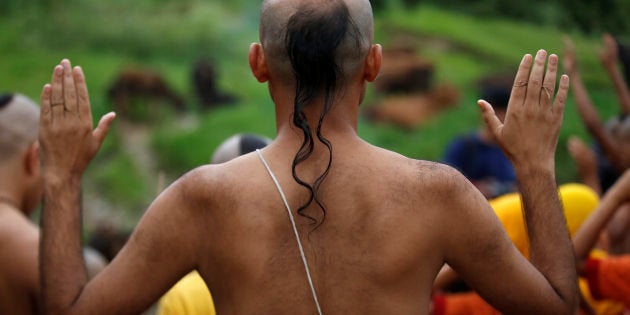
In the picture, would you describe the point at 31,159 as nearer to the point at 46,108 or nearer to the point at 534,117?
the point at 46,108

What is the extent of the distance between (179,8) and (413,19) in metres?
2.38

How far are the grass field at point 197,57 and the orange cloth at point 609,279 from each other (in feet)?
13.9

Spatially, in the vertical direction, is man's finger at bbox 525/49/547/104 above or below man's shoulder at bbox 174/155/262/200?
above

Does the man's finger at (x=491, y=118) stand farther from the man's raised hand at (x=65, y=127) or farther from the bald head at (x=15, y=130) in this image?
the bald head at (x=15, y=130)

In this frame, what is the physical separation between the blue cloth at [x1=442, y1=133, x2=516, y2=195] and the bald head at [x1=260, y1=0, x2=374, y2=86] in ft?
12.7

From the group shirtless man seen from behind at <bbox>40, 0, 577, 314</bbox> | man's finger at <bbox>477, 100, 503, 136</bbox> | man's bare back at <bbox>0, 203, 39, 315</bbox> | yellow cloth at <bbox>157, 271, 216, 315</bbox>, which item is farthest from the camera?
man's bare back at <bbox>0, 203, 39, 315</bbox>

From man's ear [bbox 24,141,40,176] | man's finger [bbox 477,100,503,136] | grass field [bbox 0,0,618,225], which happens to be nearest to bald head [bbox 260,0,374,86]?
man's finger [bbox 477,100,503,136]

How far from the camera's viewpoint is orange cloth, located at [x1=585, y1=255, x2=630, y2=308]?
4.28 metres

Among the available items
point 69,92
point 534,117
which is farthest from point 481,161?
point 69,92

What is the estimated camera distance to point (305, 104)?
2471 millimetres

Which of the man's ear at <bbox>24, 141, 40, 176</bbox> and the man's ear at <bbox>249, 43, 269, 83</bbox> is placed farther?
the man's ear at <bbox>24, 141, 40, 176</bbox>

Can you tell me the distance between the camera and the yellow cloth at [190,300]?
324cm

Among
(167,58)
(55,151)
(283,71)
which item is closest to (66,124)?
(55,151)

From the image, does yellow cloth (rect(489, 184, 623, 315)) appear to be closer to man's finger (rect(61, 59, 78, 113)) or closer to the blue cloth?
the blue cloth
